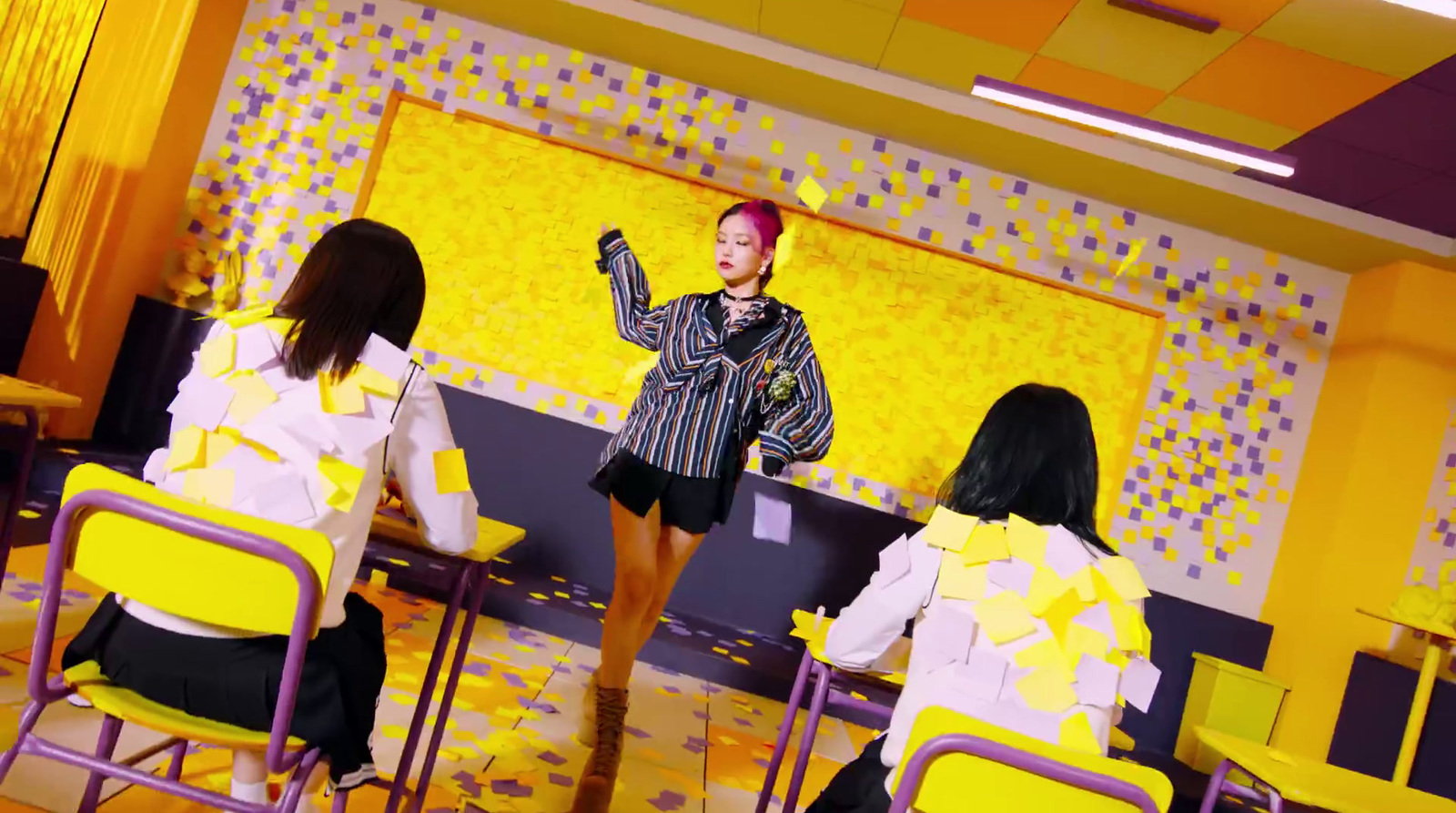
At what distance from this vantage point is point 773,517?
4418 mm

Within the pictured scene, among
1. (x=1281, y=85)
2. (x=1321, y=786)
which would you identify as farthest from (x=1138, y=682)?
(x=1281, y=85)

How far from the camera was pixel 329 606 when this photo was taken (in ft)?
4.50

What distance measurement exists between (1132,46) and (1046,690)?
110 inches

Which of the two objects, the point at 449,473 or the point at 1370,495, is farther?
the point at 1370,495

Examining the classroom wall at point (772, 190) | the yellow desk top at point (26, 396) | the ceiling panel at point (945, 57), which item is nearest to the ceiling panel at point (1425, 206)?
the classroom wall at point (772, 190)

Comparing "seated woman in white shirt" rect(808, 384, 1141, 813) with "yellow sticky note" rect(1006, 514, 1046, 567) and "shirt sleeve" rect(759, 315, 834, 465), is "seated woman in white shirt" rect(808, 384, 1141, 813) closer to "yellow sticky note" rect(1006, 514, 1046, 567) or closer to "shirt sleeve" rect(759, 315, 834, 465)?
"yellow sticky note" rect(1006, 514, 1046, 567)

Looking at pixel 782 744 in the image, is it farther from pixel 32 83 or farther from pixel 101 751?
pixel 32 83

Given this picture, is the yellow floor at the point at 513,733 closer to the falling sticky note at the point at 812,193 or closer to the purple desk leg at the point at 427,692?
the purple desk leg at the point at 427,692

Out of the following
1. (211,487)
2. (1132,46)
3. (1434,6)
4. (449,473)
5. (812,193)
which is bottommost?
(211,487)

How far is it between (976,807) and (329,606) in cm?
94

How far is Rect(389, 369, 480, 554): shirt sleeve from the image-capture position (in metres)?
1.47

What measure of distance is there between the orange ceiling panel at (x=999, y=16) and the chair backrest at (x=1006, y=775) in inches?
109

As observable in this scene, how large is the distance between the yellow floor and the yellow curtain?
1.66 metres

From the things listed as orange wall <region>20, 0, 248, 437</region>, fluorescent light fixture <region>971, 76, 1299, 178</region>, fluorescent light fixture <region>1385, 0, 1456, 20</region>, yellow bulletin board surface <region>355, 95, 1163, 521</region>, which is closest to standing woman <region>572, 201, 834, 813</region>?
fluorescent light fixture <region>971, 76, 1299, 178</region>
